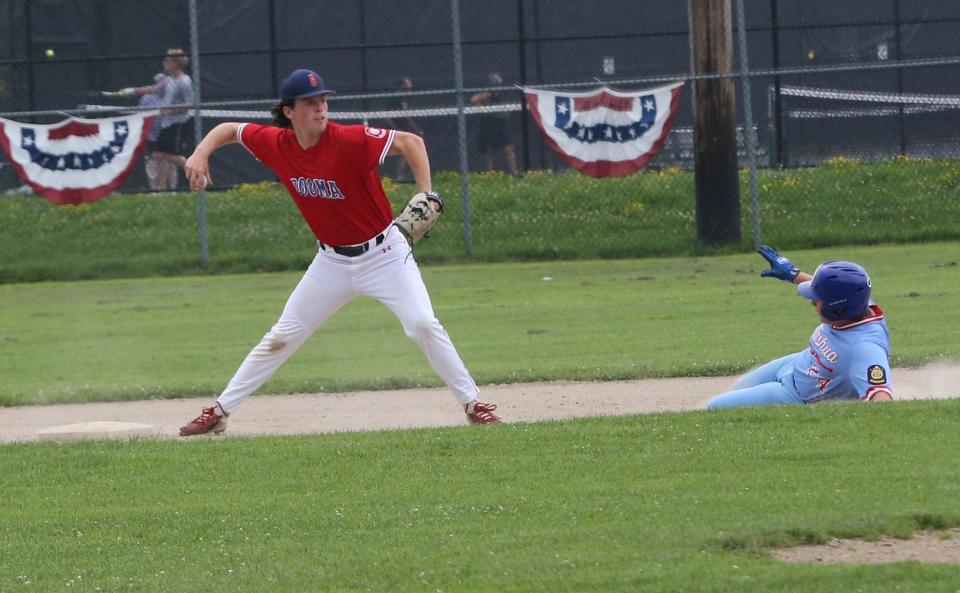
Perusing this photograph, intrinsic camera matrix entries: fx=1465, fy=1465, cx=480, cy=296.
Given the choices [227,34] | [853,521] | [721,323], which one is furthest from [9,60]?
[853,521]

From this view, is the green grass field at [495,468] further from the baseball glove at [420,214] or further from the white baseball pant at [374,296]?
the baseball glove at [420,214]

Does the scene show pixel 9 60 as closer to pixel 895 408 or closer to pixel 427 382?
pixel 427 382

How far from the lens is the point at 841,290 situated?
7051 mm

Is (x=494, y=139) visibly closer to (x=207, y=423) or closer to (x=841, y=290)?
(x=207, y=423)

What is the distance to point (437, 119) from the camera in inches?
869

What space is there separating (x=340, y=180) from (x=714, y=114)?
10314mm

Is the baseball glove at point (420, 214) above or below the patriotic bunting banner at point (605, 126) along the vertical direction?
below

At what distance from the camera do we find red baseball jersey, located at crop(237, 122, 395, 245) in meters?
7.34

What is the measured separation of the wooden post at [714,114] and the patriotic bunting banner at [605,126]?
1.81 ft

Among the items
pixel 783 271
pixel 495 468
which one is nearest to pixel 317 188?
pixel 495 468

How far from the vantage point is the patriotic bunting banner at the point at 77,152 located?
17.1 meters

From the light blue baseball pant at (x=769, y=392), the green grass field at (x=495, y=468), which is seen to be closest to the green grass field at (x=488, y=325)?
the green grass field at (x=495, y=468)

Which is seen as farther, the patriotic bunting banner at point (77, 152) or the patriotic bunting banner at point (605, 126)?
the patriotic bunting banner at point (77, 152)

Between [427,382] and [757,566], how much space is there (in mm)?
5708
